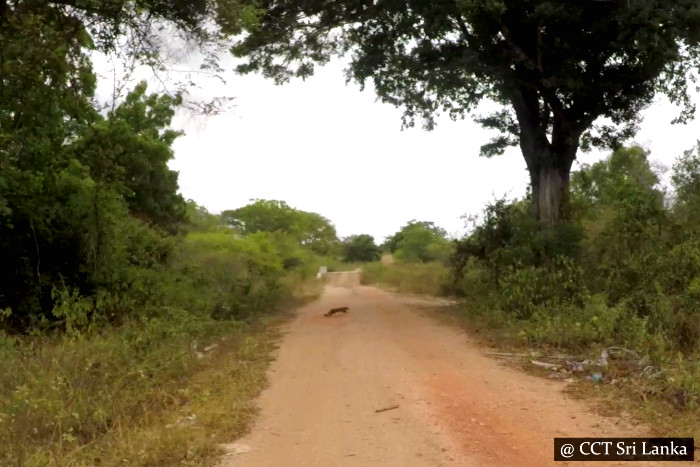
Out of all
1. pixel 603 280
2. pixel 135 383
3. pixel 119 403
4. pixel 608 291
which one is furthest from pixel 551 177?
pixel 119 403

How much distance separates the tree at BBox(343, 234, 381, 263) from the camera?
7669 centimetres

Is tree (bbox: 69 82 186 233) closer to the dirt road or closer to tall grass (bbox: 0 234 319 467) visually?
tall grass (bbox: 0 234 319 467)

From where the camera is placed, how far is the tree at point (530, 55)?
12961 mm

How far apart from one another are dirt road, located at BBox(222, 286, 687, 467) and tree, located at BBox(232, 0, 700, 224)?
21.7 feet

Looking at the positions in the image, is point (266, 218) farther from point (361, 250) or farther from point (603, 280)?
point (603, 280)

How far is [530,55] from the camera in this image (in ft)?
48.9

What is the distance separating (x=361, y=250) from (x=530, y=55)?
63.1 metres

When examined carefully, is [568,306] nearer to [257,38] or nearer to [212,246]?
[257,38]

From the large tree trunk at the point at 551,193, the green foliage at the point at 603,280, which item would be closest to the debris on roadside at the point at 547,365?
the green foliage at the point at 603,280

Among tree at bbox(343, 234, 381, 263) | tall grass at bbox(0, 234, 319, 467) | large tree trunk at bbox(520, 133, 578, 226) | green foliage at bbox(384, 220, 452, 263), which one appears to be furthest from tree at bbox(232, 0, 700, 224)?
tree at bbox(343, 234, 381, 263)

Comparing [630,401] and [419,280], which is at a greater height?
[419,280]

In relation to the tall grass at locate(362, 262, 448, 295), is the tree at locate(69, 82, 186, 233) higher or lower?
higher

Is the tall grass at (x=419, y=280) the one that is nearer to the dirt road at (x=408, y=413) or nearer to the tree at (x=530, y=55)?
the tree at (x=530, y=55)

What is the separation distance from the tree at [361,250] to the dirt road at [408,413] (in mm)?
65989
